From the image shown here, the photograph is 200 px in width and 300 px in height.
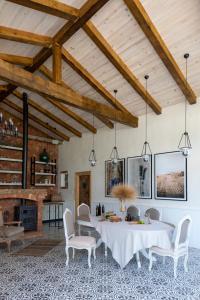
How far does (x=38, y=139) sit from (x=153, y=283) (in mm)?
7127

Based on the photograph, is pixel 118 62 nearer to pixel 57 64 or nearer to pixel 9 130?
pixel 57 64

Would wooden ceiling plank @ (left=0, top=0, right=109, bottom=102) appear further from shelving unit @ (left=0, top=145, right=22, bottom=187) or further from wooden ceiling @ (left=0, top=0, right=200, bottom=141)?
shelving unit @ (left=0, top=145, right=22, bottom=187)

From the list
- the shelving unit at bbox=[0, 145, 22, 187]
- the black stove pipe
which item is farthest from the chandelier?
the shelving unit at bbox=[0, 145, 22, 187]

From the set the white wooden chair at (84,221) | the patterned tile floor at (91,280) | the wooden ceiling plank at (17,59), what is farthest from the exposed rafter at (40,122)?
the patterned tile floor at (91,280)

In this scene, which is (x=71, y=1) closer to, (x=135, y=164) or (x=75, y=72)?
(x=75, y=72)

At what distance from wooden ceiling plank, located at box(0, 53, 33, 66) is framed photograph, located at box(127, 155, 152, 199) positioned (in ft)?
12.0

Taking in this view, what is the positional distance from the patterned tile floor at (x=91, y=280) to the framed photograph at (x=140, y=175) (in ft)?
7.16

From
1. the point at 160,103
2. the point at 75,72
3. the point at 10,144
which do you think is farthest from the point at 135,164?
the point at 10,144

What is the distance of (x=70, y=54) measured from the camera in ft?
19.0

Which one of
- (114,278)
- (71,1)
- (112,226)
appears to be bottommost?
(114,278)

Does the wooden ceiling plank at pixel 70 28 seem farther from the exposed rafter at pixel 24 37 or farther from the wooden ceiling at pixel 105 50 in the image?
the exposed rafter at pixel 24 37

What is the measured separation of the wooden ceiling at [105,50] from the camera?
171 inches

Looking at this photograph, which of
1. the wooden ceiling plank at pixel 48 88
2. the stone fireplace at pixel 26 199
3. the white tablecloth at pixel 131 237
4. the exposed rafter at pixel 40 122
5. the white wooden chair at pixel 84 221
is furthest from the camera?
the exposed rafter at pixel 40 122

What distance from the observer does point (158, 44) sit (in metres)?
4.66
